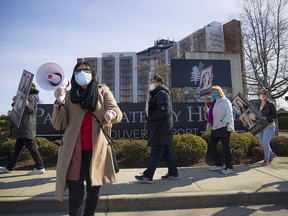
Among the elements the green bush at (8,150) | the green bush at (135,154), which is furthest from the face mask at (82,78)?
the green bush at (8,150)

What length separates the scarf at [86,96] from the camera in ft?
9.73

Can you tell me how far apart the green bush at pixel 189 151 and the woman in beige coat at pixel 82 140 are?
4145 millimetres

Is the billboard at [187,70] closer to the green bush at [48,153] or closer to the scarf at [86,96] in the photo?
the green bush at [48,153]

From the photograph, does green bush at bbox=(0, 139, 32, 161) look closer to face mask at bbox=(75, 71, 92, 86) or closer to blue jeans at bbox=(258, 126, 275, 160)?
face mask at bbox=(75, 71, 92, 86)

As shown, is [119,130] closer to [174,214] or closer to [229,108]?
[229,108]

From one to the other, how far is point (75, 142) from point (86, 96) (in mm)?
497

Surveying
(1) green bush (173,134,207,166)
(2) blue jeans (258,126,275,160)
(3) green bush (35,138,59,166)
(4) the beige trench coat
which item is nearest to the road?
(4) the beige trench coat

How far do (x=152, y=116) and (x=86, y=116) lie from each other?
2.22m

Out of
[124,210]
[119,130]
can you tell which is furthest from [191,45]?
[124,210]

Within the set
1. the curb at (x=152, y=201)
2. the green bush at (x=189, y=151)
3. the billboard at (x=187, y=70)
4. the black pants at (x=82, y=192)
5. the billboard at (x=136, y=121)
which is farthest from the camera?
the billboard at (x=187, y=70)

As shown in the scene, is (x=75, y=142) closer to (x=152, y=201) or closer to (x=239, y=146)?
(x=152, y=201)

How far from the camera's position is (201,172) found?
5.98 m

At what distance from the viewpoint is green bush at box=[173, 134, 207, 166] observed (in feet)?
23.0

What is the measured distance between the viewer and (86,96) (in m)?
2.99
